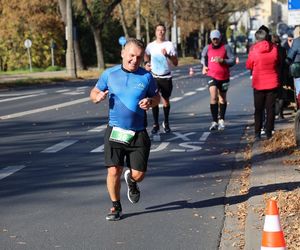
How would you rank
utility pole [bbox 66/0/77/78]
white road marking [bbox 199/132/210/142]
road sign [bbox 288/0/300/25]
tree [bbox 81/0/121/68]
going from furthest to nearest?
tree [bbox 81/0/121/68]
utility pole [bbox 66/0/77/78]
white road marking [bbox 199/132/210/142]
road sign [bbox 288/0/300/25]

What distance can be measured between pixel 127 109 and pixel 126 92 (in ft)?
0.54

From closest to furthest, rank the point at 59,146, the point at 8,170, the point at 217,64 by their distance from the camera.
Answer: the point at 8,170 < the point at 59,146 < the point at 217,64

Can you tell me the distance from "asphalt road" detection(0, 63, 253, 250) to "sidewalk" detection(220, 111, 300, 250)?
0.41ft

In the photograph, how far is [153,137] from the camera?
516 inches

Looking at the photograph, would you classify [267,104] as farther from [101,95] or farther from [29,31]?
[29,31]

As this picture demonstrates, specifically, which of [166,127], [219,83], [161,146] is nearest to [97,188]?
[161,146]

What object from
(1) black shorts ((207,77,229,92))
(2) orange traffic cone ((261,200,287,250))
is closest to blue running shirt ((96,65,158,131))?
(2) orange traffic cone ((261,200,287,250))

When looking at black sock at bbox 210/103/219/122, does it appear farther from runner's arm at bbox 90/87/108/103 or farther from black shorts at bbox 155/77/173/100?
runner's arm at bbox 90/87/108/103

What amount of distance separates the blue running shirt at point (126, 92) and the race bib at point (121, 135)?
48mm

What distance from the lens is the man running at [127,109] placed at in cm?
680

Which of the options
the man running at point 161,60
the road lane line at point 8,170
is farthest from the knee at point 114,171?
the man running at point 161,60

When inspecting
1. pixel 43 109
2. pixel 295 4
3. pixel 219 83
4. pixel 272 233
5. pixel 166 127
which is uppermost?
→ pixel 295 4

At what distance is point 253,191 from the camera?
26.3 feet

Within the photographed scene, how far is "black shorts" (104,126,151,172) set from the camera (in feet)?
22.6
